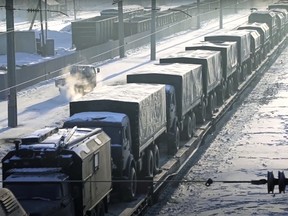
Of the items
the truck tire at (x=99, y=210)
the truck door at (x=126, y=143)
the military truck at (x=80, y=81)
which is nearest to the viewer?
the truck tire at (x=99, y=210)

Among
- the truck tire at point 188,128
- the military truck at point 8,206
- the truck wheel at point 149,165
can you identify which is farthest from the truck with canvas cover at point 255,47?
the military truck at point 8,206

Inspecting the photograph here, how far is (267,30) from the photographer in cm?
5609

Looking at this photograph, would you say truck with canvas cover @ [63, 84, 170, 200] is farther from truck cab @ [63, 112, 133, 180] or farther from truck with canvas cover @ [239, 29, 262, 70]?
truck with canvas cover @ [239, 29, 262, 70]

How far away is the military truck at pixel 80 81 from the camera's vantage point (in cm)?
4338

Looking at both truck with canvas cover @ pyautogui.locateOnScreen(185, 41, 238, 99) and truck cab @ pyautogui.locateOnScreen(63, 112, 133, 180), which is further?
truck with canvas cover @ pyautogui.locateOnScreen(185, 41, 238, 99)

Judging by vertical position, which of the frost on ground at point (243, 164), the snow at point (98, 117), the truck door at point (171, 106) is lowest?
the frost on ground at point (243, 164)

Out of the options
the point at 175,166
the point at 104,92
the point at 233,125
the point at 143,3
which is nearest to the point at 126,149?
the point at 104,92

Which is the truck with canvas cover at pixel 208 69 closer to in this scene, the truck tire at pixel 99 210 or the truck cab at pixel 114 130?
the truck cab at pixel 114 130

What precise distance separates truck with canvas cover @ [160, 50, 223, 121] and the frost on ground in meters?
1.29

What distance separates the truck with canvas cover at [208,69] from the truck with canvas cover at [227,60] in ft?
3.22

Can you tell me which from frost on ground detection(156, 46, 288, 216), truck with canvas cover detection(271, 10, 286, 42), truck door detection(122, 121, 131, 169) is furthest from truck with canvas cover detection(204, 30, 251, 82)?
truck door detection(122, 121, 131, 169)

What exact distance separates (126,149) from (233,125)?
15919 millimetres

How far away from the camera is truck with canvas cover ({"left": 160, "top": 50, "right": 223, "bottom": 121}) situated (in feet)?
101

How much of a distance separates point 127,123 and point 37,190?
16.0ft
